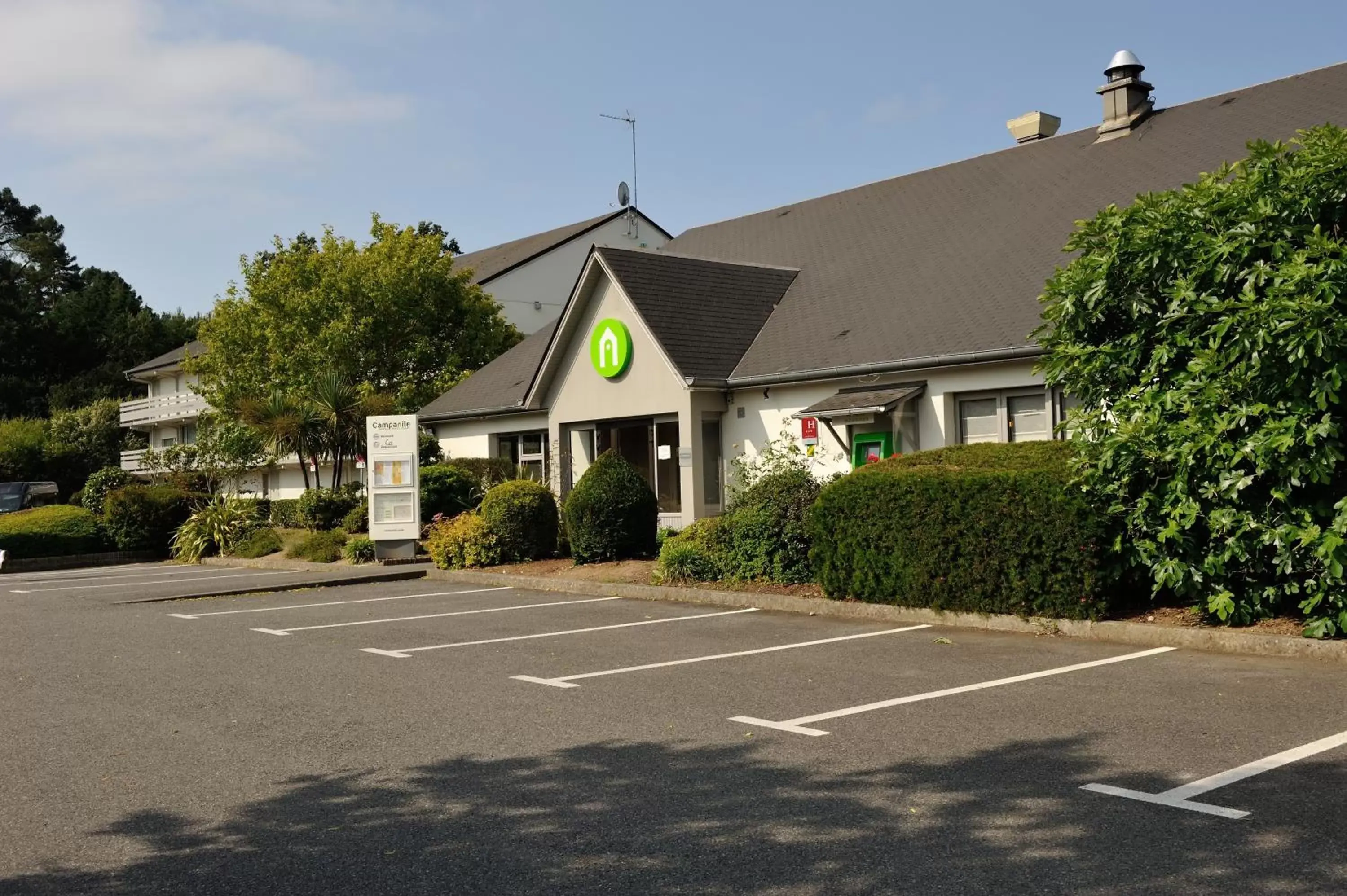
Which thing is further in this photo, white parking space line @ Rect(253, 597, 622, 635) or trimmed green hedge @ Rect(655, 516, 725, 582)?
trimmed green hedge @ Rect(655, 516, 725, 582)

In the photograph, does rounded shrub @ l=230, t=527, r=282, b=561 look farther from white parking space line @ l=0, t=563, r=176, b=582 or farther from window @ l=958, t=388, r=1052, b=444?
window @ l=958, t=388, r=1052, b=444

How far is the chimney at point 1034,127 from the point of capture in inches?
1019

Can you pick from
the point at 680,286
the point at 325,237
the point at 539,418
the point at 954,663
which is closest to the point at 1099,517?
the point at 954,663

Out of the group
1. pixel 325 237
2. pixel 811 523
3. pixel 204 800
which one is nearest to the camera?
pixel 204 800

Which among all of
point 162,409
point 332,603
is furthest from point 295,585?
point 162,409

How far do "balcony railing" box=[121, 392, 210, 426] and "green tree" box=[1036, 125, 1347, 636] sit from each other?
→ 49.9 meters

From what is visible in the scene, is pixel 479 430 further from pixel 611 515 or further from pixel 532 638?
pixel 532 638

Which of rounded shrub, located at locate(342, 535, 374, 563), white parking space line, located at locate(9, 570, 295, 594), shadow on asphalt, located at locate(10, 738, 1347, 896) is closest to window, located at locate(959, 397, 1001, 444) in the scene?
rounded shrub, located at locate(342, 535, 374, 563)

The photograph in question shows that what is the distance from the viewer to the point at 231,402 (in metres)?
38.3

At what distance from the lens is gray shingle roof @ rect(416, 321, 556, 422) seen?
27.7 meters

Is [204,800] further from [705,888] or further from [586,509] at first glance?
[586,509]

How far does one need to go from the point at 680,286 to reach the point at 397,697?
14.6 metres

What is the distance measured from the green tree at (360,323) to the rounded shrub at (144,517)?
477 centimetres

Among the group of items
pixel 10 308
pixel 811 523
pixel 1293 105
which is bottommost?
pixel 811 523
